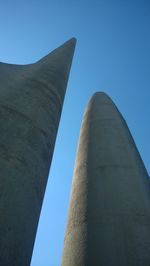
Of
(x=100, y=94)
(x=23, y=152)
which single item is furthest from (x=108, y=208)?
(x=100, y=94)

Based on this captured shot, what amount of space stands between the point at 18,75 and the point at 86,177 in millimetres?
4102

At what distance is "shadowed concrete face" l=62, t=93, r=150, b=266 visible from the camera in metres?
6.00

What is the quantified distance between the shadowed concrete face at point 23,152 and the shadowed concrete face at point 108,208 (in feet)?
9.75

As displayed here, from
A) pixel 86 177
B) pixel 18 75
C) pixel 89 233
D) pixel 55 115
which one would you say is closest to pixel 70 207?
pixel 86 177

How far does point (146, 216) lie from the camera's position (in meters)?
6.89

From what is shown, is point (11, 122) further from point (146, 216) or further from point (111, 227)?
point (146, 216)

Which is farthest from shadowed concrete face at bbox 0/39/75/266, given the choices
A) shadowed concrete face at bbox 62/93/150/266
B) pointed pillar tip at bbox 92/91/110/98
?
pointed pillar tip at bbox 92/91/110/98

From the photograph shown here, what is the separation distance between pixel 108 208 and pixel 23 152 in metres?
4.07

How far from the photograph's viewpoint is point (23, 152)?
3945mm

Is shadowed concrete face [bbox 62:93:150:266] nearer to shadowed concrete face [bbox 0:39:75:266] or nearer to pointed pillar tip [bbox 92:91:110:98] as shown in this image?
shadowed concrete face [bbox 0:39:75:266]

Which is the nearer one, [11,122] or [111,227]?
[11,122]

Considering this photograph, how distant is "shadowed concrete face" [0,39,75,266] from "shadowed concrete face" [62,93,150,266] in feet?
9.75

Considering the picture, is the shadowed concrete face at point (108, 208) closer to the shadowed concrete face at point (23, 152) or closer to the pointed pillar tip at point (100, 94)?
the shadowed concrete face at point (23, 152)

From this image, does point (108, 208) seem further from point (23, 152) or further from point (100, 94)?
point (100, 94)
